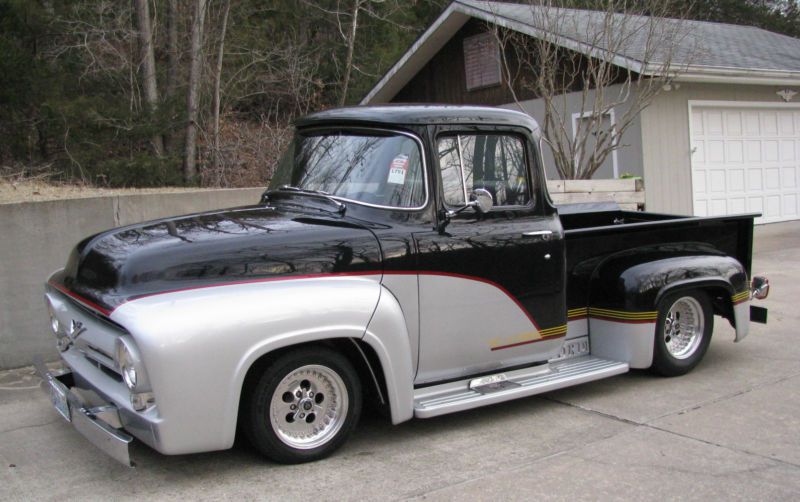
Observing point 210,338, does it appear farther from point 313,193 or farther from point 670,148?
point 670,148

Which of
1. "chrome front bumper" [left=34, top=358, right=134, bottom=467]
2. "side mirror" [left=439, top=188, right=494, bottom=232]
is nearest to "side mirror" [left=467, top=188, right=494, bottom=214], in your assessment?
"side mirror" [left=439, top=188, right=494, bottom=232]

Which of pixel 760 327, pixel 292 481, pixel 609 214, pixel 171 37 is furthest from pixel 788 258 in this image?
pixel 171 37

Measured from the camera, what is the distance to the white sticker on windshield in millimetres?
5004

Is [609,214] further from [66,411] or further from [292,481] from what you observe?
[66,411]

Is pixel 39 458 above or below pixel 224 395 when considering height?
below

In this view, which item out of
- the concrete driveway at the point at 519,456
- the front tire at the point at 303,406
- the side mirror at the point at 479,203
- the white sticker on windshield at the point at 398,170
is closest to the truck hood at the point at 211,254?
the white sticker on windshield at the point at 398,170

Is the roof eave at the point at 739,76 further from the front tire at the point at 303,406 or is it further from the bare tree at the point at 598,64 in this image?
the front tire at the point at 303,406

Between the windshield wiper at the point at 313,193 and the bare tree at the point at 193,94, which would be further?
the bare tree at the point at 193,94

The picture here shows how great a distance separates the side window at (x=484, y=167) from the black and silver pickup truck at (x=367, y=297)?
1cm

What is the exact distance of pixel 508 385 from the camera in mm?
5238

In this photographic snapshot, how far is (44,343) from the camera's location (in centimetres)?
699

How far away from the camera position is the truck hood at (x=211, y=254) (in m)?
4.17

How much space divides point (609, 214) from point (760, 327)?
2130 mm

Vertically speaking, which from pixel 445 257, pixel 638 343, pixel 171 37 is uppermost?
pixel 171 37
